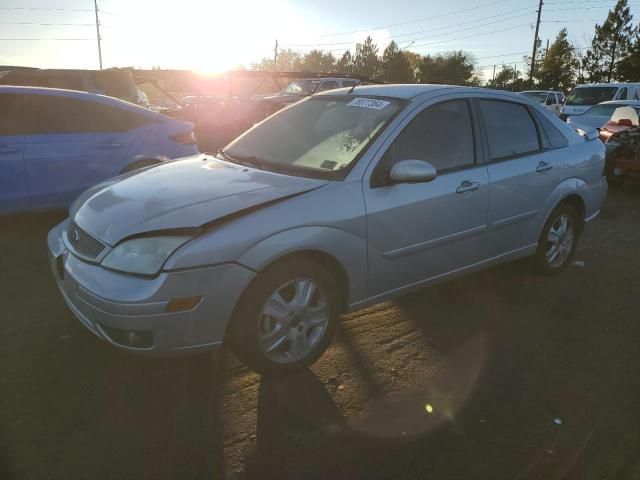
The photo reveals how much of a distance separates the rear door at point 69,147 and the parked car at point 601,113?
1085cm

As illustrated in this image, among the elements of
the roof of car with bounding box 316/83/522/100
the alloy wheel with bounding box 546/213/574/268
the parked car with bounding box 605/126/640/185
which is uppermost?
the roof of car with bounding box 316/83/522/100

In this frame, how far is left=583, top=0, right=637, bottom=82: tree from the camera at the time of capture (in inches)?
1943

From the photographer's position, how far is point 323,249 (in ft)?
9.46

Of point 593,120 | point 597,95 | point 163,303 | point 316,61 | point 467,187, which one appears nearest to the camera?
point 163,303

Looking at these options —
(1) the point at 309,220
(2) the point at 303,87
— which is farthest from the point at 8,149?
(2) the point at 303,87

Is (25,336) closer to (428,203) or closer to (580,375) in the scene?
(428,203)

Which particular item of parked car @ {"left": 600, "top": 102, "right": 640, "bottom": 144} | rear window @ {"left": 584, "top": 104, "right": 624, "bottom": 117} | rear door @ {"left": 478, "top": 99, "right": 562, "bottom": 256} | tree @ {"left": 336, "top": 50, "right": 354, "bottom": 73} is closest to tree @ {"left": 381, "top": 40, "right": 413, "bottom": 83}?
tree @ {"left": 336, "top": 50, "right": 354, "bottom": 73}

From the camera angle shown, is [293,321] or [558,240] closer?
[293,321]

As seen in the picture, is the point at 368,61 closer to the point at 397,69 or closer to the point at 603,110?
the point at 397,69

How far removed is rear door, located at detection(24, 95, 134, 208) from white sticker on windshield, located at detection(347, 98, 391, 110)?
3.10m

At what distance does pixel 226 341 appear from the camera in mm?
2754

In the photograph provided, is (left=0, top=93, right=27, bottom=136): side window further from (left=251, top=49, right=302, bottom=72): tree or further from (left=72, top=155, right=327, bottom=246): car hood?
(left=251, top=49, right=302, bottom=72): tree

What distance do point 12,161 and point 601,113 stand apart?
526 inches

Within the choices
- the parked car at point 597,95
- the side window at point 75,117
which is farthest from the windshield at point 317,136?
the parked car at point 597,95
